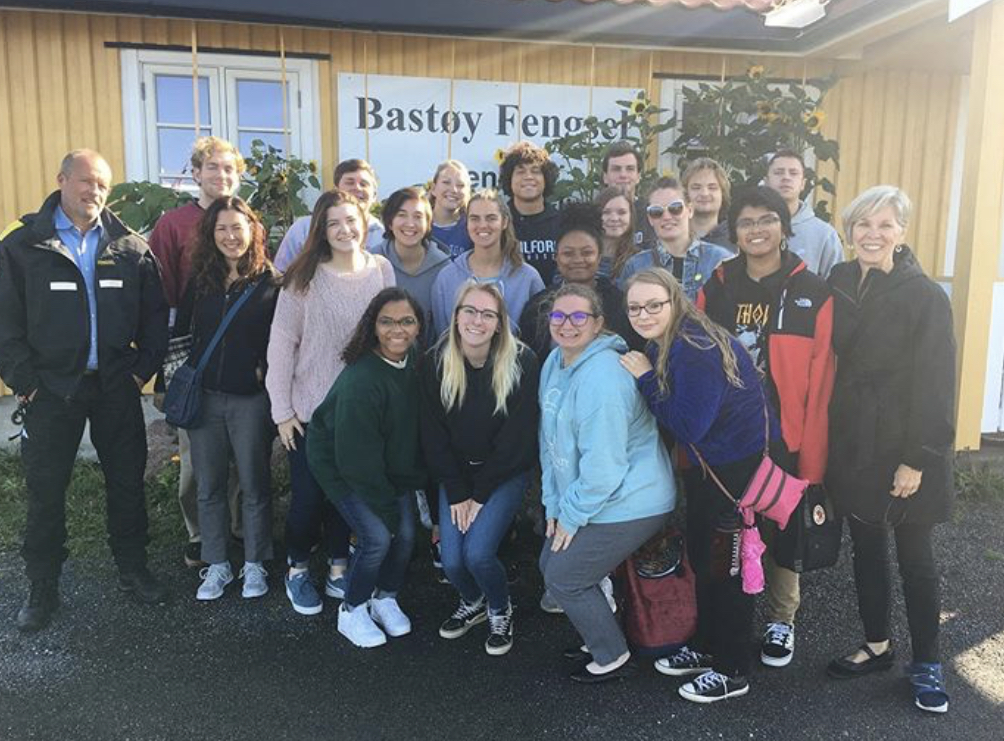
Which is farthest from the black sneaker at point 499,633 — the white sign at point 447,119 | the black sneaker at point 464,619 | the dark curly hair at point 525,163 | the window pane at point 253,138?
the window pane at point 253,138

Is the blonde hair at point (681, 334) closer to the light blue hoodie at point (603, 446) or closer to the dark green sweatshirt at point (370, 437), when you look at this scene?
the light blue hoodie at point (603, 446)

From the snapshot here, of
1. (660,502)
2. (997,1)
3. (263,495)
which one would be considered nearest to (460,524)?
(660,502)

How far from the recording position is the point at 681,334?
3162mm

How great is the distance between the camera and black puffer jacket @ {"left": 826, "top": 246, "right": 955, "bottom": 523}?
10.2ft

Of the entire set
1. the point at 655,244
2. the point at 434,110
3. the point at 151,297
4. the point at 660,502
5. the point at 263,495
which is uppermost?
the point at 434,110

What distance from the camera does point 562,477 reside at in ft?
11.1

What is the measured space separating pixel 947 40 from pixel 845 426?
4.81 m

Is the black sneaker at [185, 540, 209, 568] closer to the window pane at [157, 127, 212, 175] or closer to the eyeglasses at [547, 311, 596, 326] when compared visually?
the eyeglasses at [547, 311, 596, 326]

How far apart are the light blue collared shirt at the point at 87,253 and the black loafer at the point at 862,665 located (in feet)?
12.0

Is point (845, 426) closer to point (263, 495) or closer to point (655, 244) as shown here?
point (655, 244)

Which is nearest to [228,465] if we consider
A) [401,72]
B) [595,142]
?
[401,72]

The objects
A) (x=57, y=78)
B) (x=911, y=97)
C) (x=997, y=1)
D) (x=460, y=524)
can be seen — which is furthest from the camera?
(x=911, y=97)

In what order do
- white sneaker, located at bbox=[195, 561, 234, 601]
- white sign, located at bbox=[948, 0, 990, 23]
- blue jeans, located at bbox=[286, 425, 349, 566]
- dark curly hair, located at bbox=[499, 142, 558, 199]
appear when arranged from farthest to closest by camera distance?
white sign, located at bbox=[948, 0, 990, 23] < dark curly hair, located at bbox=[499, 142, 558, 199] < white sneaker, located at bbox=[195, 561, 234, 601] < blue jeans, located at bbox=[286, 425, 349, 566]

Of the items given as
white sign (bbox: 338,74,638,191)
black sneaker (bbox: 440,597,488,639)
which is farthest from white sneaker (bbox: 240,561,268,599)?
white sign (bbox: 338,74,638,191)
